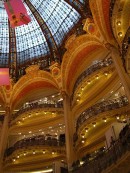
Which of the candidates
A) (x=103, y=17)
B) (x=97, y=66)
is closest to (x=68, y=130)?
(x=97, y=66)

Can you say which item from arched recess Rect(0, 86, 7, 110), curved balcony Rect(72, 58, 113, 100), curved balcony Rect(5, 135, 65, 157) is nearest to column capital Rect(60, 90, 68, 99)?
curved balcony Rect(72, 58, 113, 100)

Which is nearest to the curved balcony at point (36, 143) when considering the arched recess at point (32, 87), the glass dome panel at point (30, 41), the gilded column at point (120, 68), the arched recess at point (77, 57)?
the arched recess at point (77, 57)

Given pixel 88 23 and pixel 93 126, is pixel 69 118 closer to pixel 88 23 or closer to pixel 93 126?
pixel 93 126

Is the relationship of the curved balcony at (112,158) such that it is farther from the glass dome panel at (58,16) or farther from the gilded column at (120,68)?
the glass dome panel at (58,16)

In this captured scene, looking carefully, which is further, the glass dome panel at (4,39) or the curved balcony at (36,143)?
the glass dome panel at (4,39)

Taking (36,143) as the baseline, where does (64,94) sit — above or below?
above

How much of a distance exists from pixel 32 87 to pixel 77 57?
6.39 m

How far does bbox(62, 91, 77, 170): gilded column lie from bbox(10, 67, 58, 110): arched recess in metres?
4.04

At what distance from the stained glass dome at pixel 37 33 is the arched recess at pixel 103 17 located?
13.1 feet

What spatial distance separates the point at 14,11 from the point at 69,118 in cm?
991

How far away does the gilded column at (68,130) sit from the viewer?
20.8 m

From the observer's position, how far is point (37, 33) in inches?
1227

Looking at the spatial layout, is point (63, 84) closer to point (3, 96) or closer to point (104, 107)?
point (3, 96)

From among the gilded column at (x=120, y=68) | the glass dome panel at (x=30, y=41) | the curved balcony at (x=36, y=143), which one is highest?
the glass dome panel at (x=30, y=41)
